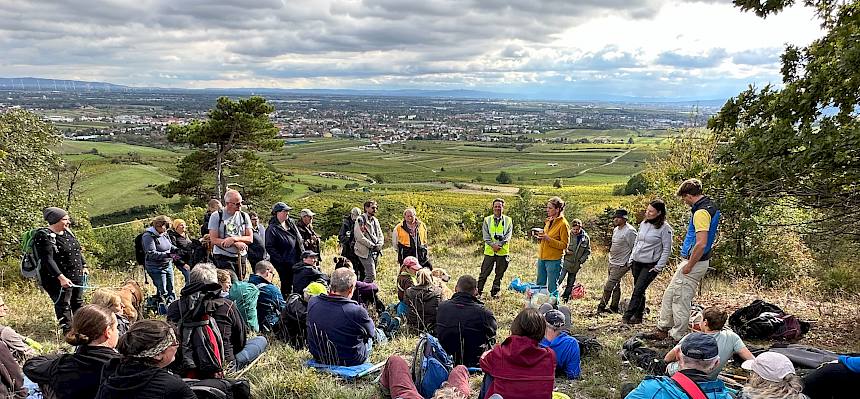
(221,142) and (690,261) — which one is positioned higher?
(690,261)

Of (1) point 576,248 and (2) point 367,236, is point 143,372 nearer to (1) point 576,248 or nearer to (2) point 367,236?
(2) point 367,236

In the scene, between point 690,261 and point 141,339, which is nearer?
point 141,339

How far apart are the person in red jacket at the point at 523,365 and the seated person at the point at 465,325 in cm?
107

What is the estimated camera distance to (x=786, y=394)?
2.71 m

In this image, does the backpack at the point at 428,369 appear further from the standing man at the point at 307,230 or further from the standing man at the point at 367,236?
the standing man at the point at 367,236

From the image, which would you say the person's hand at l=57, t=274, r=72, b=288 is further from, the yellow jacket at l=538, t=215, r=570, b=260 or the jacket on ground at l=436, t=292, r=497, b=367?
the yellow jacket at l=538, t=215, r=570, b=260

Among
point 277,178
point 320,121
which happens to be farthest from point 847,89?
point 320,121

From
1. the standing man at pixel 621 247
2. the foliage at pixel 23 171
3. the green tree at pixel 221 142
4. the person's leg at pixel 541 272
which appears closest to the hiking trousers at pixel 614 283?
the standing man at pixel 621 247

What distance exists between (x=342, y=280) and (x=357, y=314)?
31cm

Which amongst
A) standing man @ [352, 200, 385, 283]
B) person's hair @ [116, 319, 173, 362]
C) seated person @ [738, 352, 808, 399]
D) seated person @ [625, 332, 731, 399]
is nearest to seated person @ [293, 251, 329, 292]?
standing man @ [352, 200, 385, 283]

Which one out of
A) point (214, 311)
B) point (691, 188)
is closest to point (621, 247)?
point (691, 188)

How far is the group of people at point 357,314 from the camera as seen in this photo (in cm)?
277

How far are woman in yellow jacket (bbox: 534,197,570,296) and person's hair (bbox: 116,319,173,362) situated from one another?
5018 millimetres

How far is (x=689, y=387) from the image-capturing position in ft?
8.48
